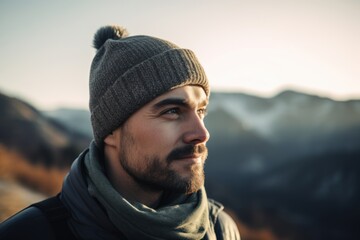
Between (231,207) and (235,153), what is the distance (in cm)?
1204

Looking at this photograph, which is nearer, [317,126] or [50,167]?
[50,167]

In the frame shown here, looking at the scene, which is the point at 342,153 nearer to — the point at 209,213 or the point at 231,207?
the point at 231,207

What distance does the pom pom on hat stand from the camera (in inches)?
88.7

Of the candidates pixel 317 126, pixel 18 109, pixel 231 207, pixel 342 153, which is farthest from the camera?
pixel 317 126

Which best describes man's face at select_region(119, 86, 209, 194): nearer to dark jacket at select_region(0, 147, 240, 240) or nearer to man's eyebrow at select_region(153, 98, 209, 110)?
man's eyebrow at select_region(153, 98, 209, 110)

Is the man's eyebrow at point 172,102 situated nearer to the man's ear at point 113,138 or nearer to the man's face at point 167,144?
the man's face at point 167,144

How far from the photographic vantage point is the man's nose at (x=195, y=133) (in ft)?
6.05

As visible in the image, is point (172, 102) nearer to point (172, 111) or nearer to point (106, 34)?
point (172, 111)

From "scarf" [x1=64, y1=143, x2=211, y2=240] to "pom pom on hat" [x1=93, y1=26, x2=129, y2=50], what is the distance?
36.0 inches

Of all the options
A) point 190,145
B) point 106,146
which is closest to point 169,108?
point 190,145

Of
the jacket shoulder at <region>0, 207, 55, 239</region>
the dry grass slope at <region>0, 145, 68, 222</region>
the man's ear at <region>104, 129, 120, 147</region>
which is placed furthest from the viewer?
the dry grass slope at <region>0, 145, 68, 222</region>

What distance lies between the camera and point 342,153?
24719 mm

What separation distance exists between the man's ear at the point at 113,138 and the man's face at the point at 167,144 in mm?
78

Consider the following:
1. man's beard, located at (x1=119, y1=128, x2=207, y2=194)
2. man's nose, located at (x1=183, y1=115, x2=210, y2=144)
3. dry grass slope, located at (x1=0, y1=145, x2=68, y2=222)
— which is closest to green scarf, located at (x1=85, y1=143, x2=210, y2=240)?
man's beard, located at (x1=119, y1=128, x2=207, y2=194)
